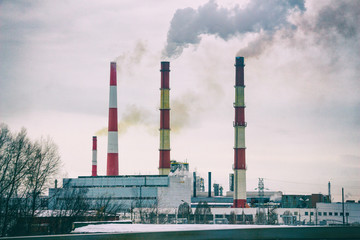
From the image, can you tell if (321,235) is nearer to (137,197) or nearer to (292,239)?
(292,239)

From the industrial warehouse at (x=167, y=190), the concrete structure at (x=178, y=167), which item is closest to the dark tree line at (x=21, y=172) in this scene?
the industrial warehouse at (x=167, y=190)

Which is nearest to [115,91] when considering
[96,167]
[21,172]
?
[96,167]

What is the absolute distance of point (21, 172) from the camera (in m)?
33.0

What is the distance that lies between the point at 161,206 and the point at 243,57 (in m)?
20.5

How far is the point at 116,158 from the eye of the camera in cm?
6347

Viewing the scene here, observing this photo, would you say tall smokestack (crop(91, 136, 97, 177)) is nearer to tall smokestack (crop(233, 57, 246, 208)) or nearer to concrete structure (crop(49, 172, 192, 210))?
concrete structure (crop(49, 172, 192, 210))

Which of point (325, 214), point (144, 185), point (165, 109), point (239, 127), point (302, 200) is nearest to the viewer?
point (239, 127)

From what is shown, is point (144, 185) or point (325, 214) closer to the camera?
point (144, 185)

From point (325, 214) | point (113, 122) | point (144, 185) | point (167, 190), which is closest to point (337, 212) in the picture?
point (325, 214)

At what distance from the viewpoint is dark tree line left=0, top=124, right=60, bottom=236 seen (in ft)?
100

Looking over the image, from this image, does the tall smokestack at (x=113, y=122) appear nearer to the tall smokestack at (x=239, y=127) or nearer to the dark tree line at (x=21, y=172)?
the tall smokestack at (x=239, y=127)

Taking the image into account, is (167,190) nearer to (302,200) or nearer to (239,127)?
(239,127)

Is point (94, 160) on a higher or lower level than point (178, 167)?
higher

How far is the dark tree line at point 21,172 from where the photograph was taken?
1203 inches
